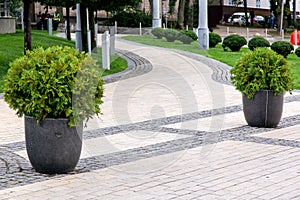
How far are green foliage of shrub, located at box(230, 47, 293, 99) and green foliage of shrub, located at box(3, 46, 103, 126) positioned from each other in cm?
393

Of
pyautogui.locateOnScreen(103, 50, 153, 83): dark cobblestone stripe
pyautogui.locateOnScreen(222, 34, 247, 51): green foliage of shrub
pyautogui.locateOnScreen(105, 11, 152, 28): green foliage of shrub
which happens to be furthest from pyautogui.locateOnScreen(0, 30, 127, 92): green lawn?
pyautogui.locateOnScreen(105, 11, 152, 28): green foliage of shrub

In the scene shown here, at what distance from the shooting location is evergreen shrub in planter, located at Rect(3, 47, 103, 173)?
7.83 meters

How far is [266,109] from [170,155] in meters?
2.83

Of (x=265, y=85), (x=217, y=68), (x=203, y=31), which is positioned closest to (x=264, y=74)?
(x=265, y=85)

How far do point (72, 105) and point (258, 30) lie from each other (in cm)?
5686

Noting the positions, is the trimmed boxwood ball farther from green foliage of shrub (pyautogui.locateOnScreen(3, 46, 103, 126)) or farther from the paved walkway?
green foliage of shrub (pyautogui.locateOnScreen(3, 46, 103, 126))

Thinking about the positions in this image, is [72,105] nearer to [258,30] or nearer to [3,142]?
[3,142]

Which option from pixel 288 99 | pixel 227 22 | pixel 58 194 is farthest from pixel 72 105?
pixel 227 22

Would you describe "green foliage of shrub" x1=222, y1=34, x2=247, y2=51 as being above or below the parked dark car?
below

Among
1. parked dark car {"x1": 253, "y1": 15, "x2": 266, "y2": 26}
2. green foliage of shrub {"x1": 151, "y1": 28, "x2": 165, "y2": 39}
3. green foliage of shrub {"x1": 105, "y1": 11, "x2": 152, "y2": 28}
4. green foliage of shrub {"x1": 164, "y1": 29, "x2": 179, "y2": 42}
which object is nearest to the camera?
green foliage of shrub {"x1": 164, "y1": 29, "x2": 179, "y2": 42}

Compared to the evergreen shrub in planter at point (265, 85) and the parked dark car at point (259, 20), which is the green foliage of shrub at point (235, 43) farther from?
the parked dark car at point (259, 20)

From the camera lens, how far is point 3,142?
33.8 feet

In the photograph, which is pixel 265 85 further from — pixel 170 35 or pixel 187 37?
pixel 170 35

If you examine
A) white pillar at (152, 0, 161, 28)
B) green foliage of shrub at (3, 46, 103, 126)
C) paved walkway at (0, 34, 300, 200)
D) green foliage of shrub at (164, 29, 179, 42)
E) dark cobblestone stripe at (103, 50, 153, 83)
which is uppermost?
white pillar at (152, 0, 161, 28)
